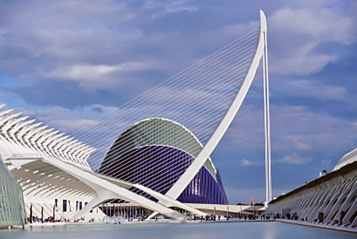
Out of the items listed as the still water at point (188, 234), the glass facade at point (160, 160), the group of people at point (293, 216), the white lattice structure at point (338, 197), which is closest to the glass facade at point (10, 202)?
the still water at point (188, 234)

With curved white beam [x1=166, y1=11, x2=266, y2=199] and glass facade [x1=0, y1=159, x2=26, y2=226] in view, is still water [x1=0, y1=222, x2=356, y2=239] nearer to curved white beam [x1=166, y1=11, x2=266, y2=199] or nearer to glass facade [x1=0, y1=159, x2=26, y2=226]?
glass facade [x1=0, y1=159, x2=26, y2=226]

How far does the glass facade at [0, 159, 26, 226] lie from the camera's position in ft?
93.5

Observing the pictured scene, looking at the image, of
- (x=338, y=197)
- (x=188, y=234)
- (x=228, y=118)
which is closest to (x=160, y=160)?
(x=228, y=118)

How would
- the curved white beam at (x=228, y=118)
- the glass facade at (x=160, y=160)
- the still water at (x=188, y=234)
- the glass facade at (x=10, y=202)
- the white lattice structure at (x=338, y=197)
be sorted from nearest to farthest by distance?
the still water at (x=188, y=234)
the white lattice structure at (x=338, y=197)
the glass facade at (x=10, y=202)
the curved white beam at (x=228, y=118)
the glass facade at (x=160, y=160)

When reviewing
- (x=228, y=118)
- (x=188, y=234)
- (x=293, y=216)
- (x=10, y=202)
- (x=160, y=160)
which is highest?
(x=160, y=160)

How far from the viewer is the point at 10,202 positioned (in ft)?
97.8

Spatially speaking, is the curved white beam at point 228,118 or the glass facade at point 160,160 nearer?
the curved white beam at point 228,118

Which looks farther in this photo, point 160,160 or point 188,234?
point 160,160

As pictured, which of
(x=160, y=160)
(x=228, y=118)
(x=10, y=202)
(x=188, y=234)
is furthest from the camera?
(x=160, y=160)

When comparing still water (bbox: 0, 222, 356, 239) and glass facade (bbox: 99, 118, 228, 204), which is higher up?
glass facade (bbox: 99, 118, 228, 204)

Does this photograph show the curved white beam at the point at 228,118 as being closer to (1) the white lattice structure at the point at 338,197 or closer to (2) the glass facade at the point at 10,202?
(1) the white lattice structure at the point at 338,197

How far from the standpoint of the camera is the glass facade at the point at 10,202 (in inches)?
1122

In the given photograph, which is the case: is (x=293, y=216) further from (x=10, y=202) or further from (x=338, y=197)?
(x=10, y=202)

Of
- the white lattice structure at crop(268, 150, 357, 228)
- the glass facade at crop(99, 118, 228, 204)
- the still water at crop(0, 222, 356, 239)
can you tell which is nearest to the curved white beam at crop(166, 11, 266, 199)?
the white lattice structure at crop(268, 150, 357, 228)
